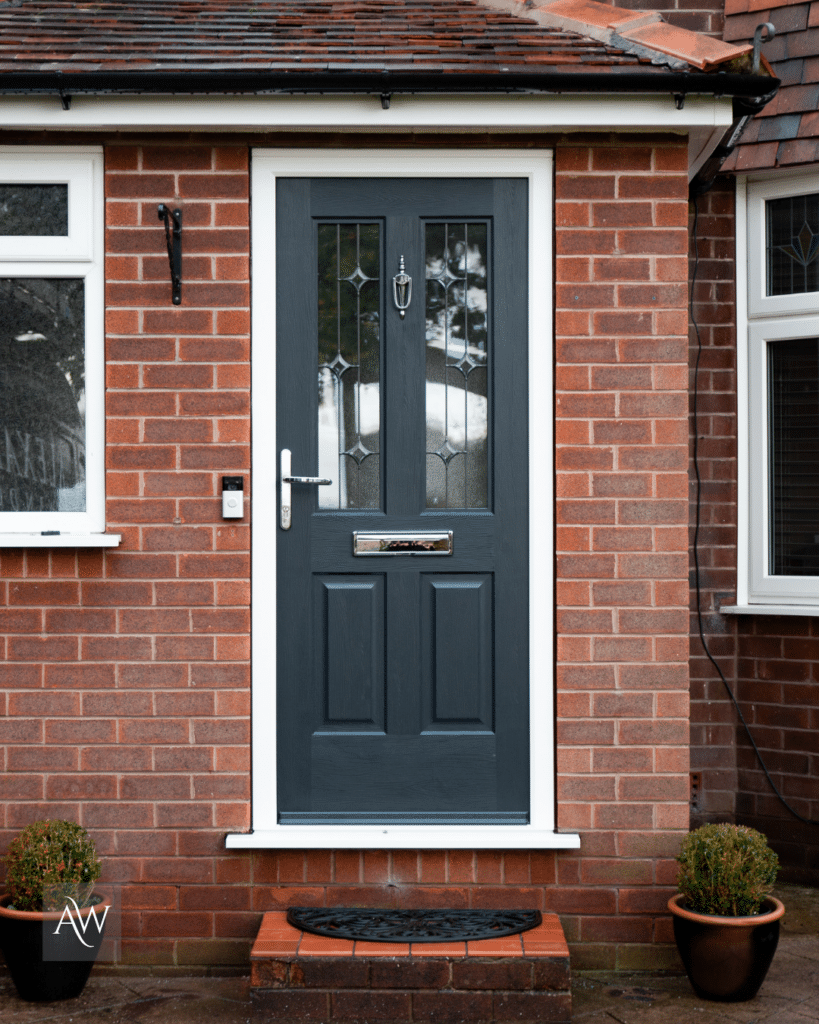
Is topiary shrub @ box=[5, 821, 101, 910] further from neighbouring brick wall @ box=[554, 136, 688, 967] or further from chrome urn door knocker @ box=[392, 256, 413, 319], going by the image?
chrome urn door knocker @ box=[392, 256, 413, 319]

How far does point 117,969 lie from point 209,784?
2.51 ft

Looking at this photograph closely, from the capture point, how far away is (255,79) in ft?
11.5

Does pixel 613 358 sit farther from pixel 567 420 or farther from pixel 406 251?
pixel 406 251

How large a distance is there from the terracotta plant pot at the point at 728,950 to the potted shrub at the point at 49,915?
2.08m

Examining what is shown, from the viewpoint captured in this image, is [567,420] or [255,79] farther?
[567,420]

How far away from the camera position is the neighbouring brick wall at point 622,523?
3.73 metres

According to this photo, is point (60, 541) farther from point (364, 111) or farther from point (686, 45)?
point (686, 45)

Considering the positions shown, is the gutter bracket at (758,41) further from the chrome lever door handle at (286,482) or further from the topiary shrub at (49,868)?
the topiary shrub at (49,868)

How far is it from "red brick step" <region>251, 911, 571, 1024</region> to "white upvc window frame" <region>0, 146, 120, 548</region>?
1.76 meters

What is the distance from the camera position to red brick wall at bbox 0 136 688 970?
12.2ft

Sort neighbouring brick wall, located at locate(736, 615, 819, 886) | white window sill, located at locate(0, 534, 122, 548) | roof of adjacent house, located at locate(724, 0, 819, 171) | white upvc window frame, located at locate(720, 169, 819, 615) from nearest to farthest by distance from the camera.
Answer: white window sill, located at locate(0, 534, 122, 548), roof of adjacent house, located at locate(724, 0, 819, 171), neighbouring brick wall, located at locate(736, 615, 819, 886), white upvc window frame, located at locate(720, 169, 819, 615)

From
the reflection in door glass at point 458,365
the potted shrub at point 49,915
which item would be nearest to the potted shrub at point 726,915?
the reflection in door glass at point 458,365

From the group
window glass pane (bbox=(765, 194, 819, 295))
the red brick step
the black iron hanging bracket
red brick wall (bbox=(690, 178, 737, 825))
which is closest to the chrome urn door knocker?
the black iron hanging bracket

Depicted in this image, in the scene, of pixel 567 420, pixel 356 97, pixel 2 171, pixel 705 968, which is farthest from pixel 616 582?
pixel 2 171
